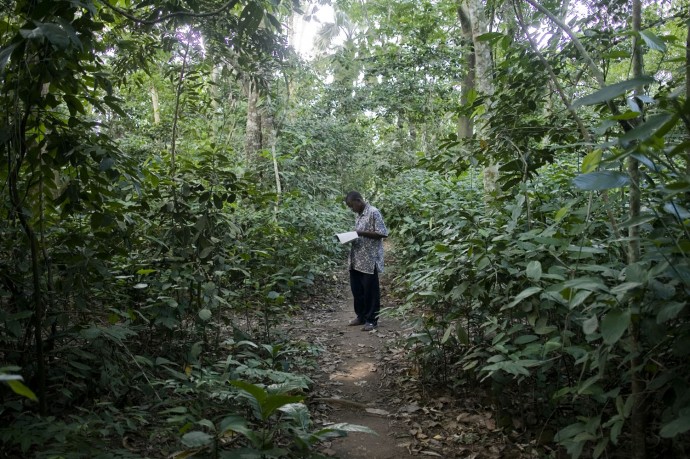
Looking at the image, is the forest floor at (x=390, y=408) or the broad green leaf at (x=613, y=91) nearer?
the broad green leaf at (x=613, y=91)

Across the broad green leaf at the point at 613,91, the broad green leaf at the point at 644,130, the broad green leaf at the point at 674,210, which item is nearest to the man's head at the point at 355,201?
the broad green leaf at the point at 674,210

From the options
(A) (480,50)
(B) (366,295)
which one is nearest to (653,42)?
(B) (366,295)

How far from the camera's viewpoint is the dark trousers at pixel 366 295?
6.23m

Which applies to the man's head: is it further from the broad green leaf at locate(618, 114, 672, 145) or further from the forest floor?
the broad green leaf at locate(618, 114, 672, 145)

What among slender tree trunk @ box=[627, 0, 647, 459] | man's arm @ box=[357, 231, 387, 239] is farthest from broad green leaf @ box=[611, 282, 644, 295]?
man's arm @ box=[357, 231, 387, 239]

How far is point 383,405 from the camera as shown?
407 centimetres

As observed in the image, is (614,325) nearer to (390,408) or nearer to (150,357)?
(390,408)

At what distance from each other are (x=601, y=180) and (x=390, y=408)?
2965 millimetres

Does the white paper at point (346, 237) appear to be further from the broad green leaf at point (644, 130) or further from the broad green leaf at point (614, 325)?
the broad green leaf at point (644, 130)

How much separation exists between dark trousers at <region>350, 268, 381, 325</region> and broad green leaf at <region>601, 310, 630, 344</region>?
453cm

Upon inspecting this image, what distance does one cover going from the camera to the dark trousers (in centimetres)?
623

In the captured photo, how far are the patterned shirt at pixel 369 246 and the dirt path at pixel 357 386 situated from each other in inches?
32.9

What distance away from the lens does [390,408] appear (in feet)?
13.1

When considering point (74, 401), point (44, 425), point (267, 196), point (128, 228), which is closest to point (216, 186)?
point (267, 196)
